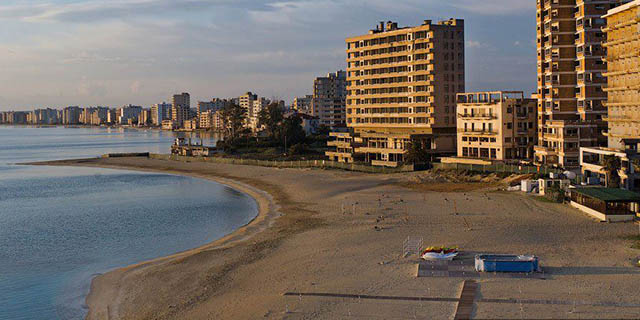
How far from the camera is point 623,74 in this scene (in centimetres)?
6359

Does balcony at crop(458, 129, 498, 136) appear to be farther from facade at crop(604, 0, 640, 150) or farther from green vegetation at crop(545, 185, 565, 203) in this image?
green vegetation at crop(545, 185, 565, 203)

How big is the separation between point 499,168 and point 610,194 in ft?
94.6

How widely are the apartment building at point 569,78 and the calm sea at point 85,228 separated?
37.5m

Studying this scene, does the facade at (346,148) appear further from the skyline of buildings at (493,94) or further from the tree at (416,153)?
the tree at (416,153)

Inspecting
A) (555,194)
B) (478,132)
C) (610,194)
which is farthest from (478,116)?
(610,194)

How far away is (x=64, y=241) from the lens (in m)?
51.0

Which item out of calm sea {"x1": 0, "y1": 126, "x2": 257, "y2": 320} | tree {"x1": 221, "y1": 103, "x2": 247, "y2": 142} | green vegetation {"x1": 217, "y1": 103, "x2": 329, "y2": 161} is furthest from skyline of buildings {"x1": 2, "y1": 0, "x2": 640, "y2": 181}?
tree {"x1": 221, "y1": 103, "x2": 247, "y2": 142}

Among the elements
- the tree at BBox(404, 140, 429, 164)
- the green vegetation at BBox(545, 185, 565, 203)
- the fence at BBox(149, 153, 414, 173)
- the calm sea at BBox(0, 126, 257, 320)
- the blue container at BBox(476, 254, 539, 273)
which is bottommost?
the calm sea at BBox(0, 126, 257, 320)

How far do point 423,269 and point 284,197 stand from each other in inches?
1612

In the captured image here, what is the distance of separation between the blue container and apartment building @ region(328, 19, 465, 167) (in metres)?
61.7

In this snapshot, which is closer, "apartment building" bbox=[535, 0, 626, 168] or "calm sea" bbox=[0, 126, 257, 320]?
"calm sea" bbox=[0, 126, 257, 320]

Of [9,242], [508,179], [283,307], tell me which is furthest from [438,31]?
[283,307]

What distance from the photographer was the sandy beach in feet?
88.6

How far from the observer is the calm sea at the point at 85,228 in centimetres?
3650
